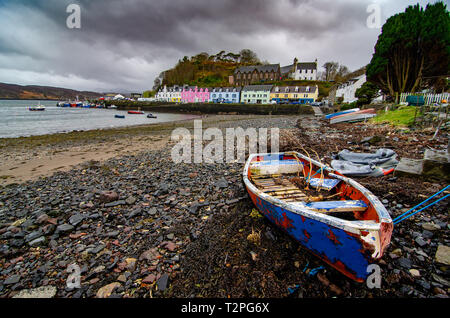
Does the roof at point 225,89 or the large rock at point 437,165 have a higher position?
the roof at point 225,89

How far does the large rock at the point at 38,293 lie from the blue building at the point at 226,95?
8079cm

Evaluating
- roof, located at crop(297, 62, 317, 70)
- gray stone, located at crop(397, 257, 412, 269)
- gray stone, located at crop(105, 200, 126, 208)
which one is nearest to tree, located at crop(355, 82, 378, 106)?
gray stone, located at crop(397, 257, 412, 269)

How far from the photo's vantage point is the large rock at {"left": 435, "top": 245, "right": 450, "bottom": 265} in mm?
2676

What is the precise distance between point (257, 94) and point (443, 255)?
252 ft

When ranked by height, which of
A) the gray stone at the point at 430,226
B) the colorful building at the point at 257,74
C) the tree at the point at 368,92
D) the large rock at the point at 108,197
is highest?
the colorful building at the point at 257,74

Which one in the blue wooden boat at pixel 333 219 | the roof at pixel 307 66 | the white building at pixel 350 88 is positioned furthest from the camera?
the roof at pixel 307 66

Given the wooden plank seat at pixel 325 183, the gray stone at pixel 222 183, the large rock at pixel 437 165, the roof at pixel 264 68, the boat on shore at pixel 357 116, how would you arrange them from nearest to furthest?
the wooden plank seat at pixel 325 183
the large rock at pixel 437 165
the gray stone at pixel 222 183
the boat on shore at pixel 357 116
the roof at pixel 264 68

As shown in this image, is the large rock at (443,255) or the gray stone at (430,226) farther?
the gray stone at (430,226)

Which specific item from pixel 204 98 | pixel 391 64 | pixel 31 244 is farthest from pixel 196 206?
pixel 204 98

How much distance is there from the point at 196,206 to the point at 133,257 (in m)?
1.85

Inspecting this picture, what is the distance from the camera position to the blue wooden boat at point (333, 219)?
2.26 m

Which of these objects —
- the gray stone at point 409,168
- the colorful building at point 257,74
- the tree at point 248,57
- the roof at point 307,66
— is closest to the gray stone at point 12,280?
the gray stone at point 409,168

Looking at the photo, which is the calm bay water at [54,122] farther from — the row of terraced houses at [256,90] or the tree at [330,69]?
the tree at [330,69]

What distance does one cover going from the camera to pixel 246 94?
253ft
